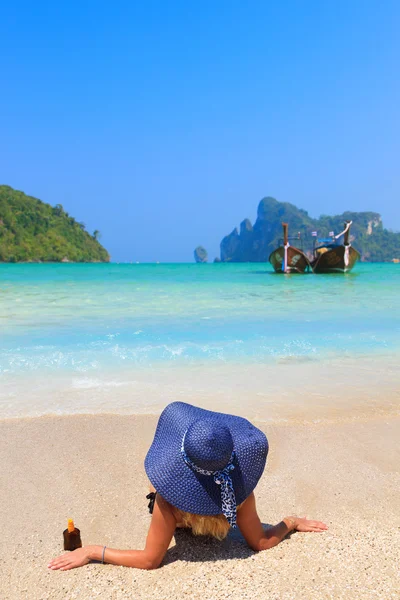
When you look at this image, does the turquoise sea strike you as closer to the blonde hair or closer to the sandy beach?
the sandy beach

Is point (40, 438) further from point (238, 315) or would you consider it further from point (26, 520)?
point (238, 315)

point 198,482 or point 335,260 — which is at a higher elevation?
point 335,260

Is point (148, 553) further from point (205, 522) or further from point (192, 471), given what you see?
point (192, 471)

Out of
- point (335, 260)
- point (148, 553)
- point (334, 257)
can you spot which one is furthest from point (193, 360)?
point (335, 260)

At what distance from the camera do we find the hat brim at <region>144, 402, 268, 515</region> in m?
2.18

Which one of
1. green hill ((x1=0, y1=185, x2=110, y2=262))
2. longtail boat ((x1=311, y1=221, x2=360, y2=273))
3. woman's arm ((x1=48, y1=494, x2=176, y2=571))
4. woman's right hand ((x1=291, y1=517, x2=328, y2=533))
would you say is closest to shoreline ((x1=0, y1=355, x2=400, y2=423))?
woman's right hand ((x1=291, y1=517, x2=328, y2=533))

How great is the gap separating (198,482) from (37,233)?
383ft

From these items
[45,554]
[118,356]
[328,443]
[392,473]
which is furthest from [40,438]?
[118,356]

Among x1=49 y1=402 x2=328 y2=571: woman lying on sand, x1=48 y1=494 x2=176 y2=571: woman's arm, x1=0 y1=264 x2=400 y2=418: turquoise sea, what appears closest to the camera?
x1=49 y1=402 x2=328 y2=571: woman lying on sand

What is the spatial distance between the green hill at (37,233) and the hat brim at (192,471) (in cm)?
10868

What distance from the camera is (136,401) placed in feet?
16.5

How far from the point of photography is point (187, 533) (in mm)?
2621

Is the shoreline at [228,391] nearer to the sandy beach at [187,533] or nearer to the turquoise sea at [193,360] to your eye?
the turquoise sea at [193,360]

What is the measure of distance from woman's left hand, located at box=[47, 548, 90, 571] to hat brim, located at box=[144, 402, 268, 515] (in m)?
0.54
